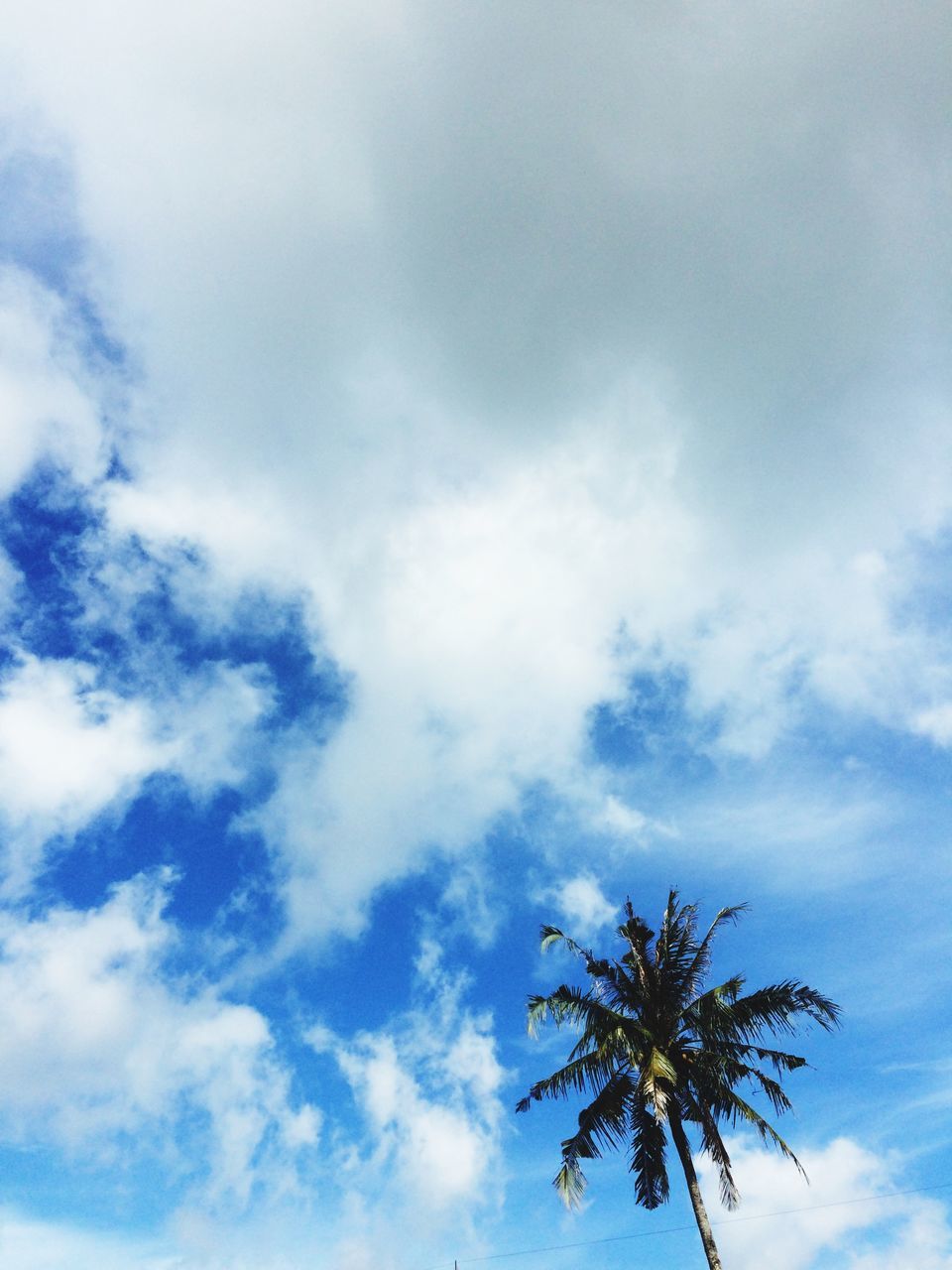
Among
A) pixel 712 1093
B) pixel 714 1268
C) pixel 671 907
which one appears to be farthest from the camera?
pixel 671 907

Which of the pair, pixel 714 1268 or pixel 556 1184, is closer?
pixel 714 1268

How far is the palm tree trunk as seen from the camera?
57.4 feet

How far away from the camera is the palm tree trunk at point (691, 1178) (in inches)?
689

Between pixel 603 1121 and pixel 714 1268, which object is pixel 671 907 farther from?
pixel 714 1268

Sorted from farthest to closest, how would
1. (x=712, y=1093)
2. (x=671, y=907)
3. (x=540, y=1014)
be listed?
(x=671, y=907)
(x=540, y=1014)
(x=712, y=1093)

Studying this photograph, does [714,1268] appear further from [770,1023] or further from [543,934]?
[543,934]

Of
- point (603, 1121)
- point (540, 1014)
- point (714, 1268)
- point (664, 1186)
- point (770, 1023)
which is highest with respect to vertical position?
point (540, 1014)

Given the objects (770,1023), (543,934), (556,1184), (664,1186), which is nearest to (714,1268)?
(664,1186)

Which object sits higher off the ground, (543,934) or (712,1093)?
(543,934)

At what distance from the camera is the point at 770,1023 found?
19141mm

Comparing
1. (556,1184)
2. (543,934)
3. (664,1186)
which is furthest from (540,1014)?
(664,1186)

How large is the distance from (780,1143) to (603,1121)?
4293 mm

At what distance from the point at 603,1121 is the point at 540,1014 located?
302 centimetres

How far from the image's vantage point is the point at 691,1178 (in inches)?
707
